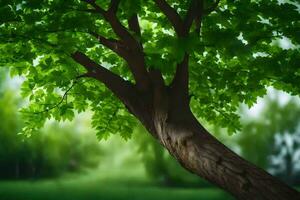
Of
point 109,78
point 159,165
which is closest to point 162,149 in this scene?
point 159,165

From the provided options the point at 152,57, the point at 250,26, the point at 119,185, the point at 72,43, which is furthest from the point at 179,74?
the point at 119,185

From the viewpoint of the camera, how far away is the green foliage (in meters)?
5.48

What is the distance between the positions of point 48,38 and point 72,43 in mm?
624

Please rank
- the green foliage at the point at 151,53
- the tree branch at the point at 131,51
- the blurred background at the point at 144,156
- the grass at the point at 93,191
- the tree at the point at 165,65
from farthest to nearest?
the blurred background at the point at 144,156, the grass at the point at 93,191, the tree branch at the point at 131,51, the green foliage at the point at 151,53, the tree at the point at 165,65

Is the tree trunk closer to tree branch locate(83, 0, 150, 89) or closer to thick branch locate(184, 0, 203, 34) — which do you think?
tree branch locate(83, 0, 150, 89)

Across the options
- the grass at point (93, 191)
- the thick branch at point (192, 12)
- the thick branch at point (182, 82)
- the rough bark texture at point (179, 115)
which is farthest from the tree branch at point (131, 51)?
the grass at point (93, 191)

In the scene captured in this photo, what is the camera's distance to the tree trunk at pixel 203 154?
4246 millimetres

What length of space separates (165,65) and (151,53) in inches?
11.9

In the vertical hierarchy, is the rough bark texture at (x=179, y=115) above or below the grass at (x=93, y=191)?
above

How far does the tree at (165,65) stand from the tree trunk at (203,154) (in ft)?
0.04

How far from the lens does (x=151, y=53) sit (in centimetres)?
539

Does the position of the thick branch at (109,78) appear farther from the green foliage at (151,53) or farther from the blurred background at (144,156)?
the blurred background at (144,156)

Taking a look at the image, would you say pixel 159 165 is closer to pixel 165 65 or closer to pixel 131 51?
pixel 131 51

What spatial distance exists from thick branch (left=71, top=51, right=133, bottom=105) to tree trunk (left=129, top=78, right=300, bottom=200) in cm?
27
